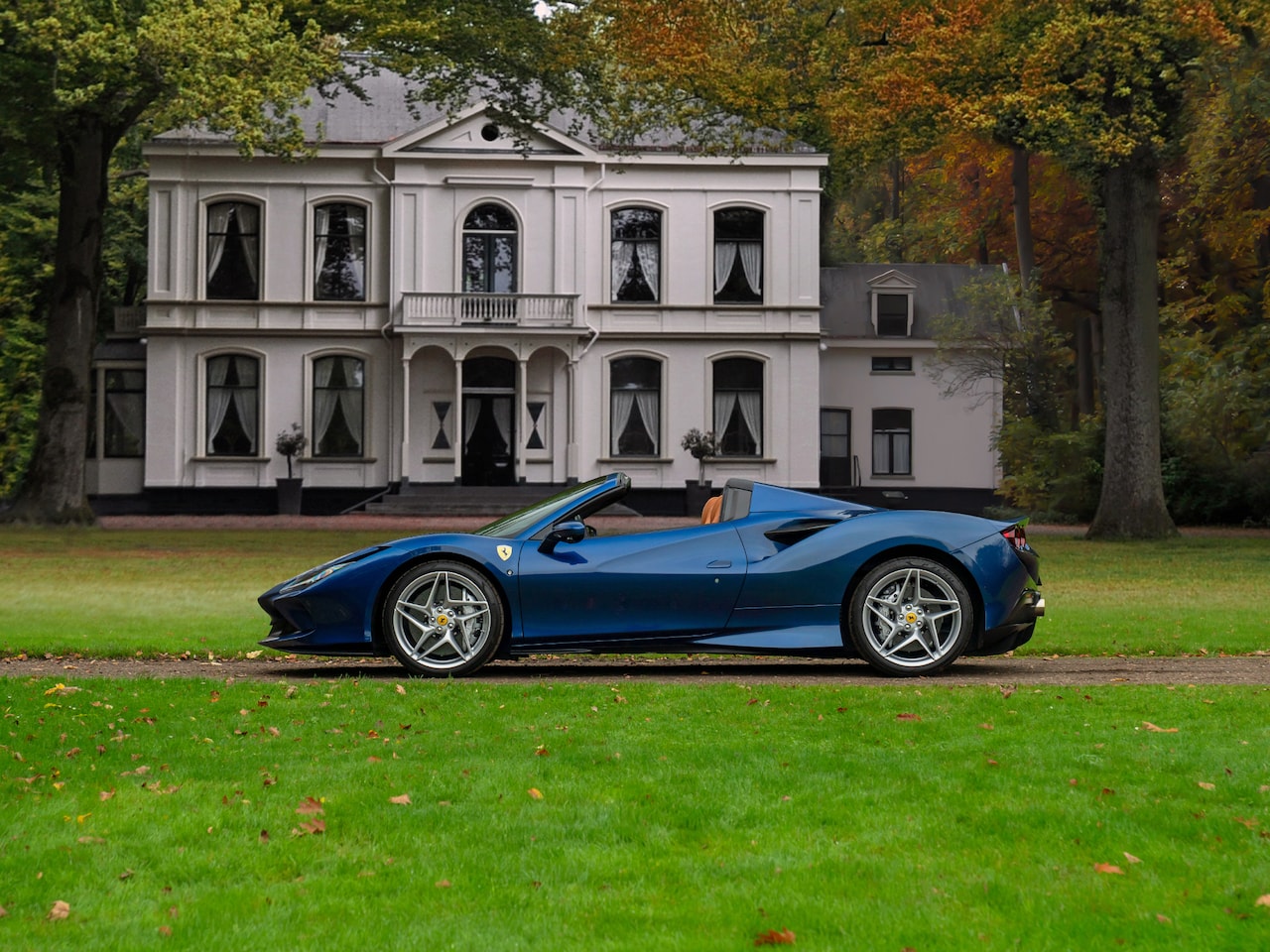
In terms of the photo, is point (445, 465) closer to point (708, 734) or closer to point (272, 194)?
point (272, 194)

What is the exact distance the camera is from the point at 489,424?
3825cm

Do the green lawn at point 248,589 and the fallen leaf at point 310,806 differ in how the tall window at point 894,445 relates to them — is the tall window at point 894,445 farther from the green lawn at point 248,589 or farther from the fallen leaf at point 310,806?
the fallen leaf at point 310,806

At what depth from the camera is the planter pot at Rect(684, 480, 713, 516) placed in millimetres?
38125

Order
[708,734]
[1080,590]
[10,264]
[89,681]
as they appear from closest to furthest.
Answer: [708,734] < [89,681] < [1080,590] < [10,264]

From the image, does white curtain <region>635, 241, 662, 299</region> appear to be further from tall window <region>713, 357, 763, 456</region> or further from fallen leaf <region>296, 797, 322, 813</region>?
fallen leaf <region>296, 797, 322, 813</region>

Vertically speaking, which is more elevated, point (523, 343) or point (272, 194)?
point (272, 194)

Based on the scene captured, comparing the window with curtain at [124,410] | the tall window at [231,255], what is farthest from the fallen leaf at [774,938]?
the window with curtain at [124,410]

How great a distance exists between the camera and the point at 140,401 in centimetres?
3934

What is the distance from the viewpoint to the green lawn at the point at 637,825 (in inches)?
147

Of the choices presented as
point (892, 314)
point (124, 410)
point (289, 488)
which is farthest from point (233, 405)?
point (892, 314)

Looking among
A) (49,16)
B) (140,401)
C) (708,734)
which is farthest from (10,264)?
(708,734)

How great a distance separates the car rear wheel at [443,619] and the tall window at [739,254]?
3088 centimetres

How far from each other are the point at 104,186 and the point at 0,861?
27412 millimetres

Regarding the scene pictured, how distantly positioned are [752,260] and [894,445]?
677 centimetres
